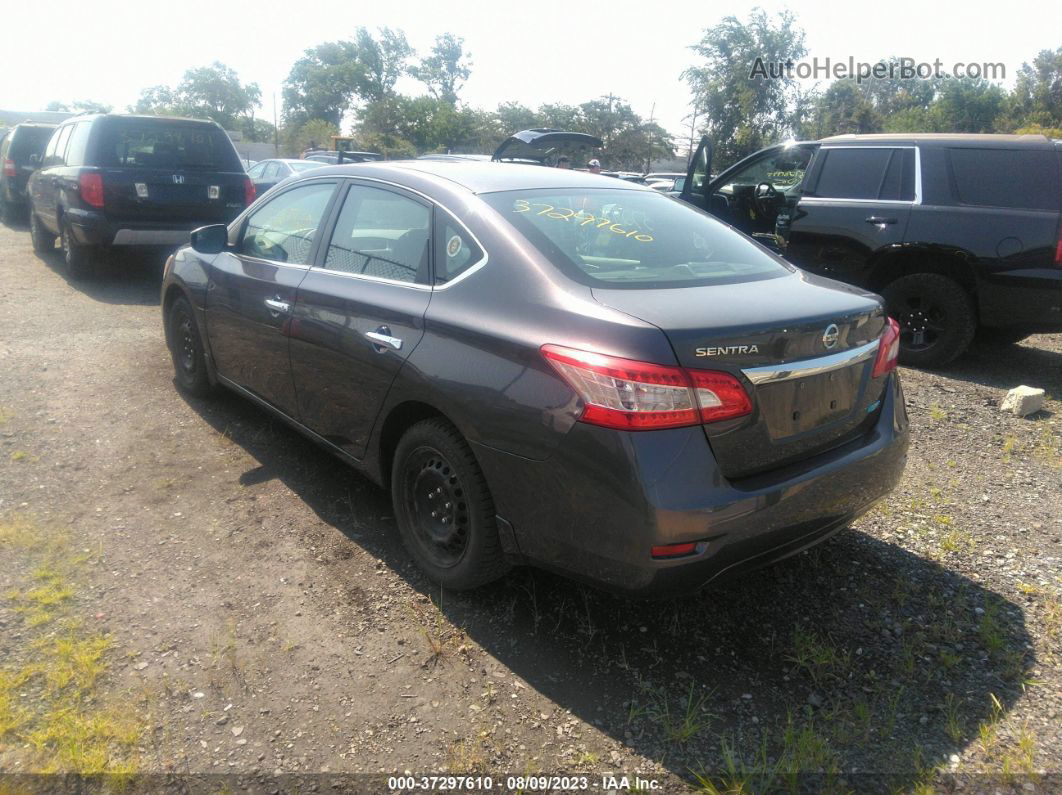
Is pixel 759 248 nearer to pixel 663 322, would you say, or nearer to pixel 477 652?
pixel 663 322

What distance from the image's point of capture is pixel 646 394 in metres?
2.29

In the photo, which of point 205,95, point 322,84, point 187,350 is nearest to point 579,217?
point 187,350

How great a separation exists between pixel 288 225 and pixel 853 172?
4.91 metres

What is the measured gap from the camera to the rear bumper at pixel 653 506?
229 centimetres

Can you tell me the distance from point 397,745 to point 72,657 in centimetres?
118

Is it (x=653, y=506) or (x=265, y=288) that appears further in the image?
(x=265, y=288)

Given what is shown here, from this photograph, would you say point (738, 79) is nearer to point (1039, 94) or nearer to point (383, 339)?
point (1039, 94)

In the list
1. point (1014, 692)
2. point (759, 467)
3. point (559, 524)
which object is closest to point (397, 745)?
point (559, 524)

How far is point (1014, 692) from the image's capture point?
2557 millimetres

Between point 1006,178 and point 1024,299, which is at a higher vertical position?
point 1006,178

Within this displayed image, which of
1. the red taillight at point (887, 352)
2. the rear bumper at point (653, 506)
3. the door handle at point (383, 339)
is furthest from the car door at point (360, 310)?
the red taillight at point (887, 352)

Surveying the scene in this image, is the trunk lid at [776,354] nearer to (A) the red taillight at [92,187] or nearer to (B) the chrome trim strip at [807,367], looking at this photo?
(B) the chrome trim strip at [807,367]

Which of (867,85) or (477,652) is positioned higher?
(867,85)

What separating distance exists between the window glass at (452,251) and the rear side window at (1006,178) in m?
4.72
